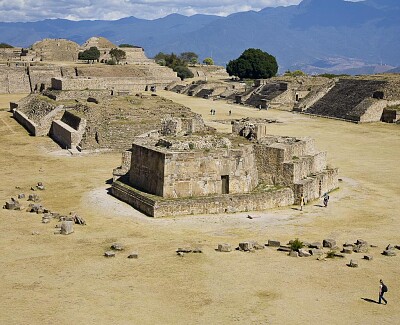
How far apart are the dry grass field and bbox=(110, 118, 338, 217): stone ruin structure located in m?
0.64

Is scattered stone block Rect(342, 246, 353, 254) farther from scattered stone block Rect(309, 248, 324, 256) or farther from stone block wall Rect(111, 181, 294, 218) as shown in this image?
stone block wall Rect(111, 181, 294, 218)

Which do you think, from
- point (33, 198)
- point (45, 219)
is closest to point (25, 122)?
point (33, 198)

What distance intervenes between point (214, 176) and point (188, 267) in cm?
647

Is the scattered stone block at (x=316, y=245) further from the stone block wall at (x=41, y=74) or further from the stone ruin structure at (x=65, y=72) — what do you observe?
the stone block wall at (x=41, y=74)

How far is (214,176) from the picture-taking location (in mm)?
21797

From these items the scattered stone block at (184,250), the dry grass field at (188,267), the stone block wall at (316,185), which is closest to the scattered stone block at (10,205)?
the dry grass field at (188,267)

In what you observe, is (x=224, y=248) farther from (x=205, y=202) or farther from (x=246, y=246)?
(x=205, y=202)

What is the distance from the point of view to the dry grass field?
42.9ft

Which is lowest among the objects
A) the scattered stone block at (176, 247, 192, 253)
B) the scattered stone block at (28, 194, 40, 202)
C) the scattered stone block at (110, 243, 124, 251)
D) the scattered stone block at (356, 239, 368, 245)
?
the scattered stone block at (28, 194, 40, 202)

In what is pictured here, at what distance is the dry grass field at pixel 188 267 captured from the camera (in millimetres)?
13086

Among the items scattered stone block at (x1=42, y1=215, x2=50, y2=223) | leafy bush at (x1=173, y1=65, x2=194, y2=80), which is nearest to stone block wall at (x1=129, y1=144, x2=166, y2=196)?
scattered stone block at (x1=42, y1=215, x2=50, y2=223)

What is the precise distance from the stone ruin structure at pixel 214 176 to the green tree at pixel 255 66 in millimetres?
57969

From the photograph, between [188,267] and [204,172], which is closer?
[188,267]

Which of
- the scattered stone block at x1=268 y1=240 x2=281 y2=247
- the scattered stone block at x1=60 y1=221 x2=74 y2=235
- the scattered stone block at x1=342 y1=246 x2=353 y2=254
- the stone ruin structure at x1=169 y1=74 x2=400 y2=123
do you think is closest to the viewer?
the scattered stone block at x1=342 y1=246 x2=353 y2=254
